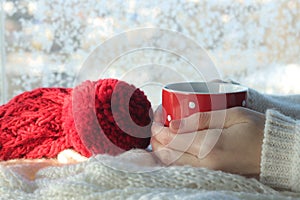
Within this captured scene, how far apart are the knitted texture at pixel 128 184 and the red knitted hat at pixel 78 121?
0.07 m

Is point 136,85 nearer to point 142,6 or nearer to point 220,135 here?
point 220,135

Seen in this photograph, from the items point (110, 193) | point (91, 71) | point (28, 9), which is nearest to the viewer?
point (110, 193)

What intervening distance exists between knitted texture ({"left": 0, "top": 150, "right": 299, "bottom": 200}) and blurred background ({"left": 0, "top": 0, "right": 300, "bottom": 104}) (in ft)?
5.33

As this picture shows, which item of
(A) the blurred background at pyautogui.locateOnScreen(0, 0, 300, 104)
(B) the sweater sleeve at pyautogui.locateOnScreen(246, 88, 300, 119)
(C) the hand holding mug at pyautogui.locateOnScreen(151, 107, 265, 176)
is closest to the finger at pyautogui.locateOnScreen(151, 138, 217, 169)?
(C) the hand holding mug at pyautogui.locateOnScreen(151, 107, 265, 176)

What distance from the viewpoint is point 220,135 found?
52 cm

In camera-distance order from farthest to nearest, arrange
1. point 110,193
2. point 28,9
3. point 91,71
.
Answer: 1. point 28,9
2. point 91,71
3. point 110,193

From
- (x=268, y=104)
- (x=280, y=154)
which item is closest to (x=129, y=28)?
(x=268, y=104)

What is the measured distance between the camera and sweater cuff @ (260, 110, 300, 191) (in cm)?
49

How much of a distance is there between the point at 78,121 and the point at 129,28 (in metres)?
1.63

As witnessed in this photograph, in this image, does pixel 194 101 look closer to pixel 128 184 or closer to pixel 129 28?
pixel 128 184

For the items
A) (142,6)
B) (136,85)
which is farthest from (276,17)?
(136,85)

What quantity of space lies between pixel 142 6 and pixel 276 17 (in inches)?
26.5

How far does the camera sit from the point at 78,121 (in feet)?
1.81

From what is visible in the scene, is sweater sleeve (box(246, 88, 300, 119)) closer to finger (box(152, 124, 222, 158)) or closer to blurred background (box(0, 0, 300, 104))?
finger (box(152, 124, 222, 158))
